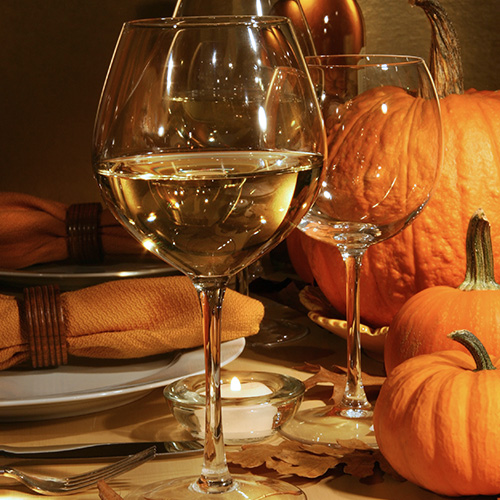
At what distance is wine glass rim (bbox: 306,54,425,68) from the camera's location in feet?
2.37

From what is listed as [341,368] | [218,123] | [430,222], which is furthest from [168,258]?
[430,222]

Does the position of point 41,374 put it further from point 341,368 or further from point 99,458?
point 341,368

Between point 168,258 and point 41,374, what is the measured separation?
29 cm

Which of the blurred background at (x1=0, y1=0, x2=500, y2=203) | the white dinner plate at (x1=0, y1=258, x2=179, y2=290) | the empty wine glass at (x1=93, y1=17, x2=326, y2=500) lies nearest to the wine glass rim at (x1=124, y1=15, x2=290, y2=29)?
the empty wine glass at (x1=93, y1=17, x2=326, y2=500)

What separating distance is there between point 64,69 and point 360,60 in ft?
3.28

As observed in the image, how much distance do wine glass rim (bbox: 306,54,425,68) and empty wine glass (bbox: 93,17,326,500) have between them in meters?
0.20

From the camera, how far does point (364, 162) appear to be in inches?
28.7

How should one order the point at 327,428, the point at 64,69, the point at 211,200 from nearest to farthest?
the point at 211,200, the point at 327,428, the point at 64,69

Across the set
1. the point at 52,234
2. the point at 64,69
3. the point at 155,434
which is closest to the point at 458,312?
the point at 155,434

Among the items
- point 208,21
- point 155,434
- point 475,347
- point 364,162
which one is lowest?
point 155,434

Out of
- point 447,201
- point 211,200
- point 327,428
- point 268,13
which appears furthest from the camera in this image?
point 268,13

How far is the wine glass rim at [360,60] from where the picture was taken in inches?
28.4

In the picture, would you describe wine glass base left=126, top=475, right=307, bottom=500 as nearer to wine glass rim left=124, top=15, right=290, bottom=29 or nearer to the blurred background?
wine glass rim left=124, top=15, right=290, bottom=29

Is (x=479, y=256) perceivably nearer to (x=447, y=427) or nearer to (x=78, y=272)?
(x=447, y=427)
